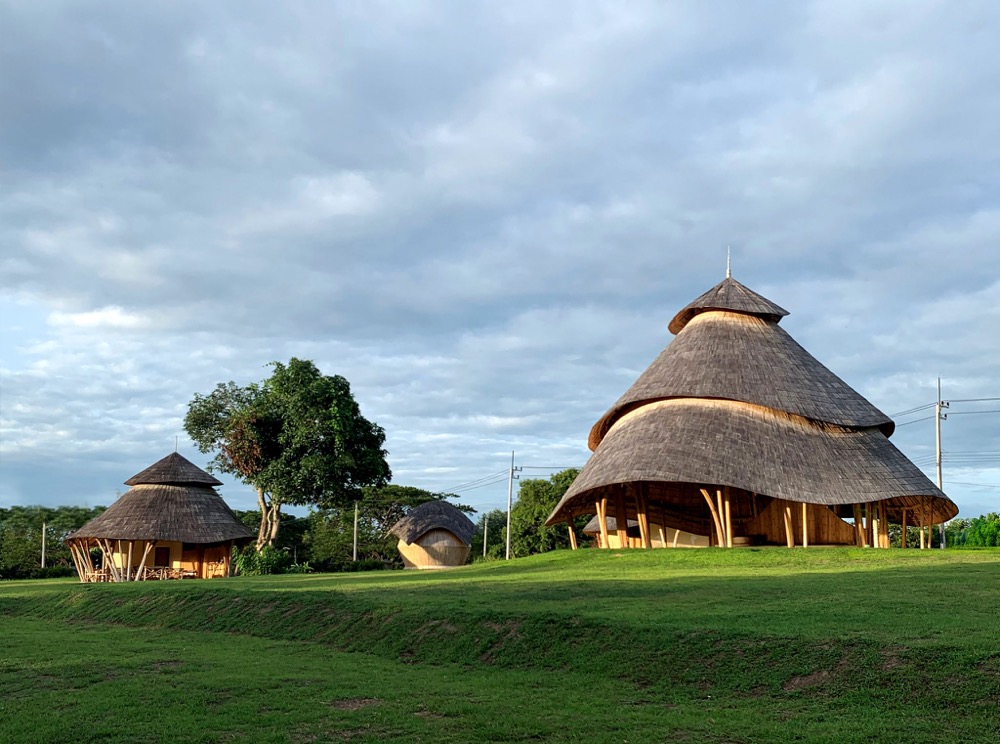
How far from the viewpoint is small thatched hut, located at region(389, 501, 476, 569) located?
5153 centimetres

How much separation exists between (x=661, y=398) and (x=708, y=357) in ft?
8.28

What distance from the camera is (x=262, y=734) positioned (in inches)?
354

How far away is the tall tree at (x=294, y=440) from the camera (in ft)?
144

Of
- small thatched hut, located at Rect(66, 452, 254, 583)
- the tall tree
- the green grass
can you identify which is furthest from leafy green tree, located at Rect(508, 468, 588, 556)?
the green grass

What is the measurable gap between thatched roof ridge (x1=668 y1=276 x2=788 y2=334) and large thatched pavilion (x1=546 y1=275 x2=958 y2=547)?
76mm

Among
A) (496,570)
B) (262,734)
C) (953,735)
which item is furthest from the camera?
(496,570)

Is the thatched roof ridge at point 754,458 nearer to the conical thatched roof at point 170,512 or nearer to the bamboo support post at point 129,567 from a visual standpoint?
the conical thatched roof at point 170,512

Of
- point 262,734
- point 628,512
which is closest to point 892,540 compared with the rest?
point 628,512

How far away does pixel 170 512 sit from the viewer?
137ft

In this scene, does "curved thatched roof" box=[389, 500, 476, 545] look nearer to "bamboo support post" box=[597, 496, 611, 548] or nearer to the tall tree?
the tall tree

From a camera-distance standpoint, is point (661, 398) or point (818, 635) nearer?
point (818, 635)

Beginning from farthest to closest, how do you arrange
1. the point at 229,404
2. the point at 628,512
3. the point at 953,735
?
the point at 229,404
the point at 628,512
the point at 953,735

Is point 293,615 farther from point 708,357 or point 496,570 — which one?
point 708,357

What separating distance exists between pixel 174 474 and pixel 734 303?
26.6 m
